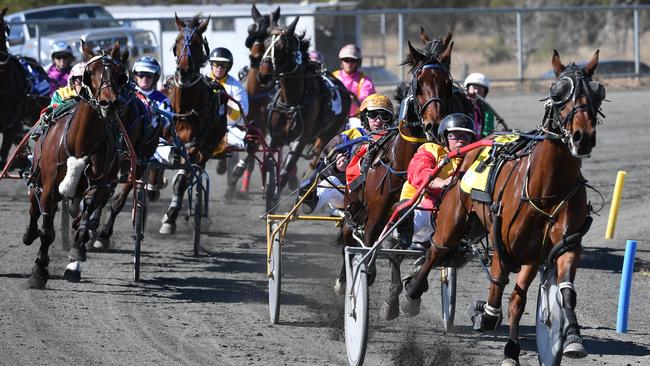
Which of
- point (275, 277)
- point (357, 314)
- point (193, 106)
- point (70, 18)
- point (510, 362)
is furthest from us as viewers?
point (70, 18)

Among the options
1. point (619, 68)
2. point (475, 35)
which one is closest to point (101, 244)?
point (619, 68)

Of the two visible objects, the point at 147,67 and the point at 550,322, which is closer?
the point at 550,322

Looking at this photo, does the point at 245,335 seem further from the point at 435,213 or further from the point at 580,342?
the point at 580,342

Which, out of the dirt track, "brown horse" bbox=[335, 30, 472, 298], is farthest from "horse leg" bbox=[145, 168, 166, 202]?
"brown horse" bbox=[335, 30, 472, 298]

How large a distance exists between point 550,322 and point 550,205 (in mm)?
645

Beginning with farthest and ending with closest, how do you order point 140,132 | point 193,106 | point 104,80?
point 193,106 → point 140,132 → point 104,80

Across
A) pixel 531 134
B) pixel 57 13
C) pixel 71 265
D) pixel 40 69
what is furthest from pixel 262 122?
pixel 57 13

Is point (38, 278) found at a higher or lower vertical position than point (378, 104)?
lower

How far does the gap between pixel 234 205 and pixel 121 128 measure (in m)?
5.56

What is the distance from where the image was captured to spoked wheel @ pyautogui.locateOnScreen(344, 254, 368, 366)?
7004 mm

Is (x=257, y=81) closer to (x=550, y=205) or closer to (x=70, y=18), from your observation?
(x=550, y=205)

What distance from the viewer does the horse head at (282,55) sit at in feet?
48.0

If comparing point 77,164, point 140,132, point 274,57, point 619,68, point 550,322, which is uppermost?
point 274,57

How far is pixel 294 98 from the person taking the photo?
14.9 m
